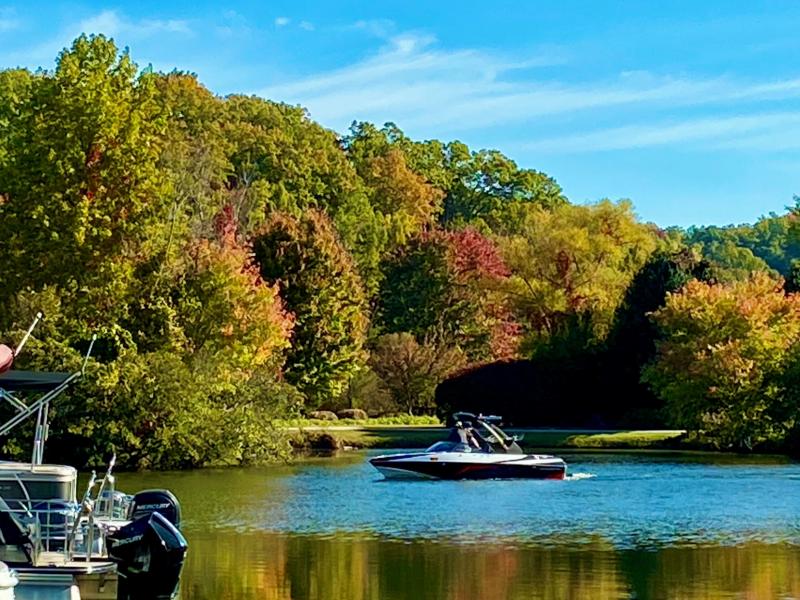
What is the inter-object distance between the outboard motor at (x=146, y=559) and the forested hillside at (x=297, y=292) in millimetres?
22747

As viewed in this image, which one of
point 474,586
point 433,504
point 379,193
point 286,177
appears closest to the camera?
point 474,586

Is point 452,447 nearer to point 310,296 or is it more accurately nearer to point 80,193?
point 80,193

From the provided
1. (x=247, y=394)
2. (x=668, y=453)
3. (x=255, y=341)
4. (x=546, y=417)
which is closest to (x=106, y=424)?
(x=247, y=394)

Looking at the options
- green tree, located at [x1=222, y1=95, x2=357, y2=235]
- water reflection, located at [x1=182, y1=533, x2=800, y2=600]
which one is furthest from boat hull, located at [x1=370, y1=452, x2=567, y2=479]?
green tree, located at [x1=222, y1=95, x2=357, y2=235]

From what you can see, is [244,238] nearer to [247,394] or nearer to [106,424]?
[247,394]

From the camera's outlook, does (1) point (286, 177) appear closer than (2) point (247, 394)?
No

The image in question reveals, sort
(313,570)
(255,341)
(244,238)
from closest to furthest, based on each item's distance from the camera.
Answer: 1. (313,570)
2. (255,341)
3. (244,238)

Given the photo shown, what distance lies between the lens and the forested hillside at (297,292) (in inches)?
1821

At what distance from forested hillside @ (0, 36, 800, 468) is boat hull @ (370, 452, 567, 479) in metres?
6.18

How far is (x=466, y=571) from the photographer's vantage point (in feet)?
74.9

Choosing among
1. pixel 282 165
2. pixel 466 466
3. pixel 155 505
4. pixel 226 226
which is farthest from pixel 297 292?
pixel 155 505

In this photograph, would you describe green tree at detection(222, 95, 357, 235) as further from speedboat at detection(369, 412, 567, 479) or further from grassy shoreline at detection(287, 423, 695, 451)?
speedboat at detection(369, 412, 567, 479)

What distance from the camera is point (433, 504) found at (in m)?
34.3

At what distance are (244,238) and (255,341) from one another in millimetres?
14418
